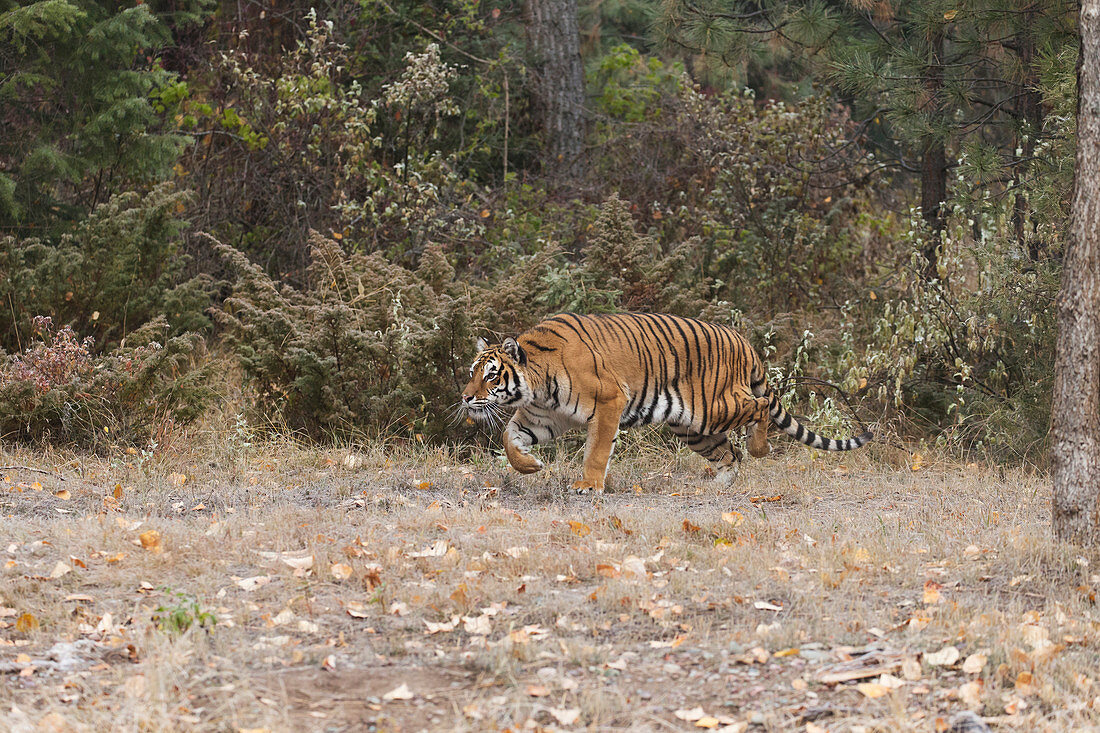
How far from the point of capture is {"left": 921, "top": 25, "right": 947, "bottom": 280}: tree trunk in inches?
406

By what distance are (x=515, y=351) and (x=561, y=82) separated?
817 centimetres

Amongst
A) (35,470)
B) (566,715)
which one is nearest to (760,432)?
(566,715)

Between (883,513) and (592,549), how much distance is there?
2287 millimetres

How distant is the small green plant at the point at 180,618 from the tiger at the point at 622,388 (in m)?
3.27

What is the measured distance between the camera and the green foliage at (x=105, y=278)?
1031 centimetres

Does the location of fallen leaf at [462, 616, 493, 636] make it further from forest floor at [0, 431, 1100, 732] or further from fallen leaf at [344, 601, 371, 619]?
fallen leaf at [344, 601, 371, 619]

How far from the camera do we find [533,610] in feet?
17.4

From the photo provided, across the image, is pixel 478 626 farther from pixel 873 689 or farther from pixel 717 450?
pixel 717 450

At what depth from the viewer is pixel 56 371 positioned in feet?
29.9

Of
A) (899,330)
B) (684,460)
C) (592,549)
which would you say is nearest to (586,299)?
(684,460)

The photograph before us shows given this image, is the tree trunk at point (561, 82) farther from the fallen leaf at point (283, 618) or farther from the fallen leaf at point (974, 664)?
the fallen leaf at point (974, 664)

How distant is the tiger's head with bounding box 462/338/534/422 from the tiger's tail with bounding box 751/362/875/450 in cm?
208

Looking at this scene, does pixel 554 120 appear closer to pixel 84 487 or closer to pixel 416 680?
pixel 84 487

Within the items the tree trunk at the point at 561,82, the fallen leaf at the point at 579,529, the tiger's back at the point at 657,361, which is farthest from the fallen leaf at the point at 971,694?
the tree trunk at the point at 561,82
